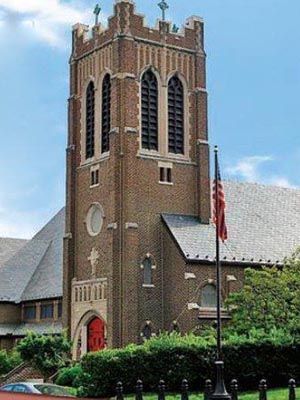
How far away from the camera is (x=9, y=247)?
2876 inches

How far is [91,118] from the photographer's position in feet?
191

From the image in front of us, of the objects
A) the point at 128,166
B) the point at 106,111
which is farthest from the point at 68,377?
the point at 106,111

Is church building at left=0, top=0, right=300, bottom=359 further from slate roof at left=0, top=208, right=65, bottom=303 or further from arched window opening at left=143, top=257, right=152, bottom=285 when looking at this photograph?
slate roof at left=0, top=208, right=65, bottom=303

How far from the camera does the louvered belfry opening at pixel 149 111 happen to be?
55.7 meters

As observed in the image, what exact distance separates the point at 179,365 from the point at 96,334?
719 inches

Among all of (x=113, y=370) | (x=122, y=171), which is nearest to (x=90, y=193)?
(x=122, y=171)

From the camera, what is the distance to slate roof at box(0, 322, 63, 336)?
6066 centimetres

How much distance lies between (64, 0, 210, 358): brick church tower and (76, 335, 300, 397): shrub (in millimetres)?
13770

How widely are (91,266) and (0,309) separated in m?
12.8

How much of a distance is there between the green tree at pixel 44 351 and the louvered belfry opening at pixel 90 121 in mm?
13118

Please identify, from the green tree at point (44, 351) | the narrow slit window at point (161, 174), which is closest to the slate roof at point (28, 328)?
the green tree at point (44, 351)

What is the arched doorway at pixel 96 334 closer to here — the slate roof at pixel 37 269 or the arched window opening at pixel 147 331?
the arched window opening at pixel 147 331

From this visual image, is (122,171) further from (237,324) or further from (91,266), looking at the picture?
(237,324)

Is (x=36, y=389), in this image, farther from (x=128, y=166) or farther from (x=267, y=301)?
(x=128, y=166)
